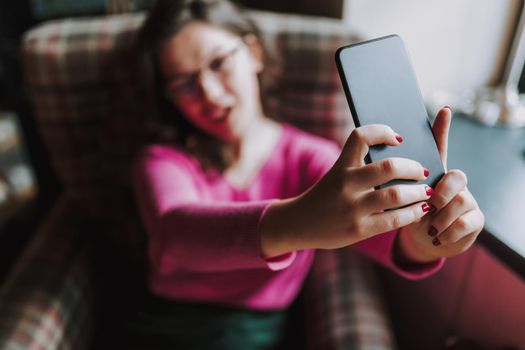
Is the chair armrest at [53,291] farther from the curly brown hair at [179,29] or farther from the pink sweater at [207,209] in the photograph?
the curly brown hair at [179,29]

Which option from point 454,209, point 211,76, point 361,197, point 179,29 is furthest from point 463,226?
point 179,29

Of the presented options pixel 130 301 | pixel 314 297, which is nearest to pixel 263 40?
pixel 314 297

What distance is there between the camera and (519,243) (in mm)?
647

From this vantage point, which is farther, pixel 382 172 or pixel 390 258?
pixel 390 258

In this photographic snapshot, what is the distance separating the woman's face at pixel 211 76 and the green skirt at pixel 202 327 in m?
0.35

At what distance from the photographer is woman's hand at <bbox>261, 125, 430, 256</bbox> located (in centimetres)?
43

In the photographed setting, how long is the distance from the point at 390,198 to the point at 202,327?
24.2 inches

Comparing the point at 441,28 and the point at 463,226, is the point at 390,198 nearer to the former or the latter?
the point at 463,226

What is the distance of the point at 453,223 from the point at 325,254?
0.56 metres

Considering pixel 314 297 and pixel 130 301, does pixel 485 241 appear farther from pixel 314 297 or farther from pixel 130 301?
pixel 130 301

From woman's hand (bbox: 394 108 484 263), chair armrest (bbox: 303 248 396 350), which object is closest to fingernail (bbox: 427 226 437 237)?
woman's hand (bbox: 394 108 484 263)

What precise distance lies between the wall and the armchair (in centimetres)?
9

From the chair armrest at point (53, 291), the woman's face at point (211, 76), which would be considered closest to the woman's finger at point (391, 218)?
the woman's face at point (211, 76)

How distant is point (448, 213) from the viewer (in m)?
0.47
